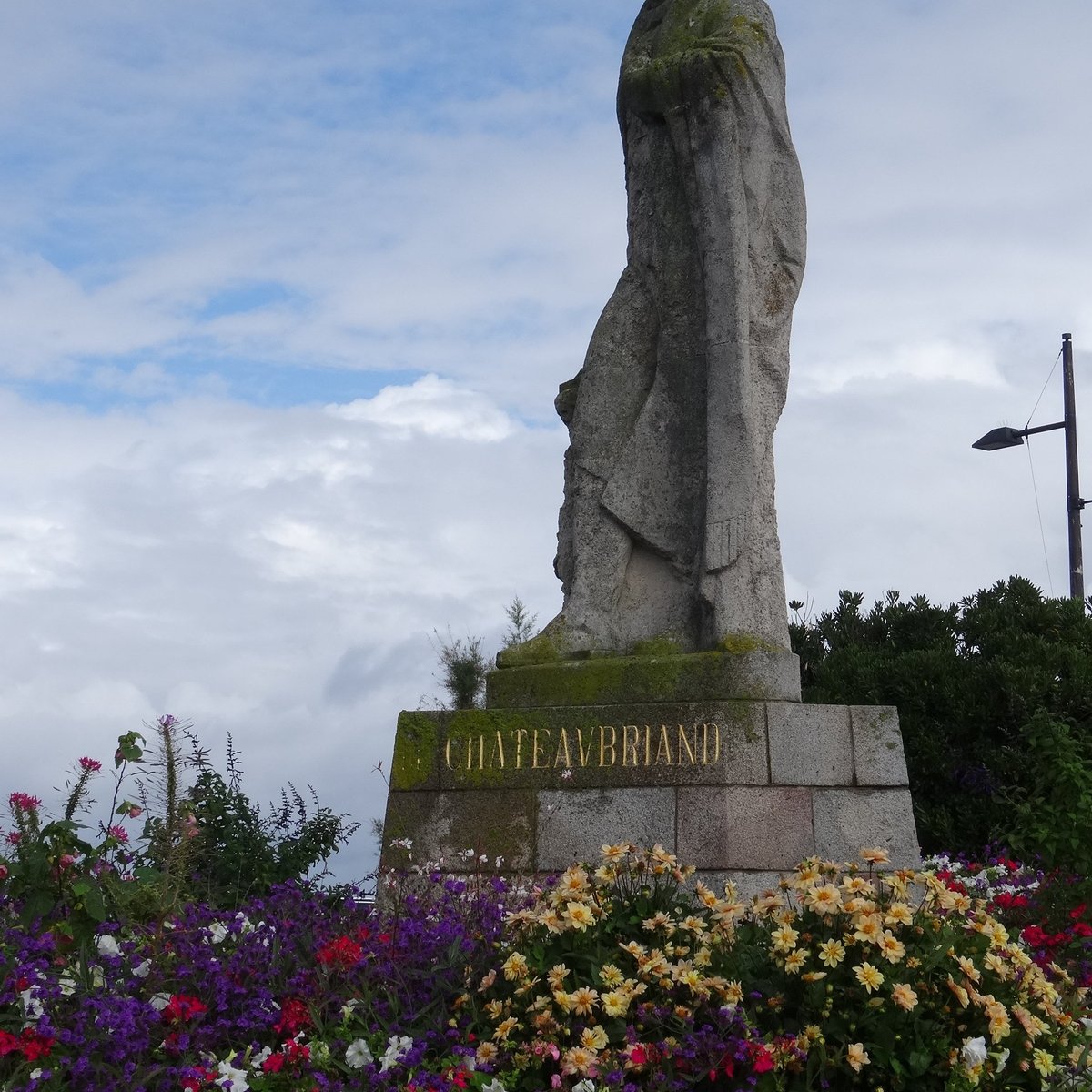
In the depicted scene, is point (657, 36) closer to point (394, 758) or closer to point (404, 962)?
point (394, 758)

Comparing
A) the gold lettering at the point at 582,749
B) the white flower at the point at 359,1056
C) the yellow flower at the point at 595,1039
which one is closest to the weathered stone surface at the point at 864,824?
the gold lettering at the point at 582,749

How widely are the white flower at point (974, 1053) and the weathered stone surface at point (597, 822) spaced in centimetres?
248

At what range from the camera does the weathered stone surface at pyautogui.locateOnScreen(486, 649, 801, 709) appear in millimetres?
6219

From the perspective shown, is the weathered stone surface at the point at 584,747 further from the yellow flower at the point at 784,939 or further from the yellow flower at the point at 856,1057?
the yellow flower at the point at 856,1057

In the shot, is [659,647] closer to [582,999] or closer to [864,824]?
[864,824]

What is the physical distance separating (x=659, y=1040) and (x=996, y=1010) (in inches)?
33.4

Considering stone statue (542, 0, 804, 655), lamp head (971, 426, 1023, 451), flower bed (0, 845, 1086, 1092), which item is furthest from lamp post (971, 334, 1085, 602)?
flower bed (0, 845, 1086, 1092)

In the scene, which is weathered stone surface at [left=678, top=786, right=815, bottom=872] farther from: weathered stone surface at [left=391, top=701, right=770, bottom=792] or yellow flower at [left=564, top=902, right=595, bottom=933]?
yellow flower at [left=564, top=902, right=595, bottom=933]

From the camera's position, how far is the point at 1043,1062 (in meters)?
3.71

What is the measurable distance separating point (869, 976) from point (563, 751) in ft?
9.53

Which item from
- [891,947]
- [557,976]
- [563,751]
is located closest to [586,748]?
[563,751]

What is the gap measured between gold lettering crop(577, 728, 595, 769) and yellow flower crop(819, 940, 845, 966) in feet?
8.78

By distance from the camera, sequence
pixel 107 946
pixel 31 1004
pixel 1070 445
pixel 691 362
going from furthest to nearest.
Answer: pixel 1070 445, pixel 691 362, pixel 107 946, pixel 31 1004

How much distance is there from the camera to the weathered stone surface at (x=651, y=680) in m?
6.22
